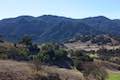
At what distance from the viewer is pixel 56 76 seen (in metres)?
40.4

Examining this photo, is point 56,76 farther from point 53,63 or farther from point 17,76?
point 53,63

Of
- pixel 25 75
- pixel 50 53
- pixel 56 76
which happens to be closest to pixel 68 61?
pixel 50 53

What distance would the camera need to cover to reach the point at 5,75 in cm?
3506

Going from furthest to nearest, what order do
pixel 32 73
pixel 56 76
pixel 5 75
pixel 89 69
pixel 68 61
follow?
Result: pixel 68 61
pixel 89 69
pixel 56 76
pixel 32 73
pixel 5 75

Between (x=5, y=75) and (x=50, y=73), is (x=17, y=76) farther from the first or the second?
(x=50, y=73)

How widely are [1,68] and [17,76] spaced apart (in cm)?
231

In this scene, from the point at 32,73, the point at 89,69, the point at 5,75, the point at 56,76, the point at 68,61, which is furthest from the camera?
the point at 68,61

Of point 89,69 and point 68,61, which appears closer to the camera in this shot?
point 89,69

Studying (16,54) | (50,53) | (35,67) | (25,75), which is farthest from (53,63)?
(25,75)

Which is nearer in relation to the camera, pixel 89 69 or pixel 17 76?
pixel 17 76

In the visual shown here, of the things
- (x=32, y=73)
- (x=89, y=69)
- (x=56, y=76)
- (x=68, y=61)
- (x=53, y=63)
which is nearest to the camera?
Answer: (x=32, y=73)

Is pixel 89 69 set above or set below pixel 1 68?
below

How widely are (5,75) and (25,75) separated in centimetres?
271

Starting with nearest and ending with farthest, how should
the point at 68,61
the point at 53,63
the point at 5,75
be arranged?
the point at 5,75, the point at 53,63, the point at 68,61
